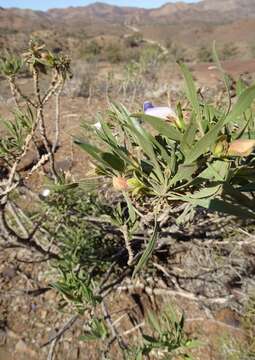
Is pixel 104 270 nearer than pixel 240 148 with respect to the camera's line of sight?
No

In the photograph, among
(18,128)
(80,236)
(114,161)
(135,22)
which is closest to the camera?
(114,161)

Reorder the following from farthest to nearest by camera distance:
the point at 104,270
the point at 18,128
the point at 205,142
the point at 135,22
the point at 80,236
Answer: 1. the point at 135,22
2. the point at 104,270
3. the point at 80,236
4. the point at 18,128
5. the point at 205,142

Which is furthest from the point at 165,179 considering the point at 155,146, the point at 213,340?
the point at 213,340

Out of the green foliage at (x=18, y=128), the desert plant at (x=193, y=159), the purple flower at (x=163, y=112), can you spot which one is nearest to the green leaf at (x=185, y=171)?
the desert plant at (x=193, y=159)

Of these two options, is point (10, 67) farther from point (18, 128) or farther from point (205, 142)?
point (205, 142)

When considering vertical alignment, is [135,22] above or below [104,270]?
below

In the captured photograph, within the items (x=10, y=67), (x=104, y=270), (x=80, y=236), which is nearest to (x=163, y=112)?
(x=10, y=67)

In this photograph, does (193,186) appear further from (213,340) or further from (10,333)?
(10,333)

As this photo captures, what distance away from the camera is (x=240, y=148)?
1.51 ft

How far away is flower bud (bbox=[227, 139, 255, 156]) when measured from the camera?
45 centimetres

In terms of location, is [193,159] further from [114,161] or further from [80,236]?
[80,236]

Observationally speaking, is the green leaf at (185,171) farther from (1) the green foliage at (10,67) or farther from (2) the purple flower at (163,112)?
(1) the green foliage at (10,67)

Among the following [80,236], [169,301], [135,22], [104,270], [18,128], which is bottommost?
[135,22]

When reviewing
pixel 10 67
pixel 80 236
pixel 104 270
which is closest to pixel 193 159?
pixel 10 67
